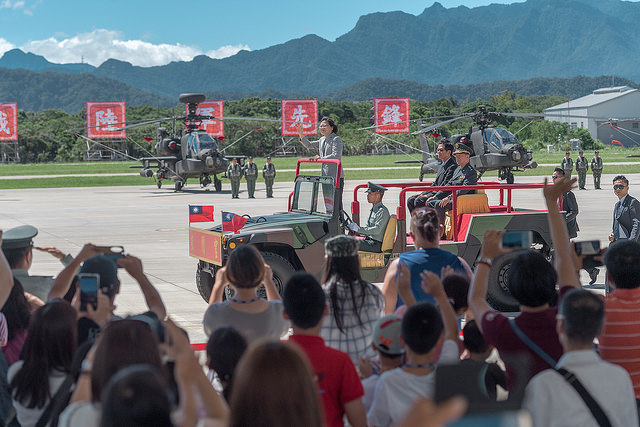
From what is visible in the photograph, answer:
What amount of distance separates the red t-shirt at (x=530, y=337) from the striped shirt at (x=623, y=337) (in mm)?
411

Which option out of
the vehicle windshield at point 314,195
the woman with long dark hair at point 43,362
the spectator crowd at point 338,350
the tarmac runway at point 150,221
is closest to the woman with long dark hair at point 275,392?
the spectator crowd at point 338,350

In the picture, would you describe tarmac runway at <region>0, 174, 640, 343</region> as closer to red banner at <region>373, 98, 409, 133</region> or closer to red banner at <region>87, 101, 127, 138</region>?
red banner at <region>87, 101, 127, 138</region>

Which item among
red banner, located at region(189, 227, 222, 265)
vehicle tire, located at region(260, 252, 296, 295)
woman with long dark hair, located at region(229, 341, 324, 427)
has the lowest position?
vehicle tire, located at region(260, 252, 296, 295)

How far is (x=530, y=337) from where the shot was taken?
3.57m

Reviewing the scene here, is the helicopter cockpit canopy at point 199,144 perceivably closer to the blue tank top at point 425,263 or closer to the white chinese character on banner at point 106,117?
the white chinese character on banner at point 106,117

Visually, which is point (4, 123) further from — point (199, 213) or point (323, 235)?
point (323, 235)

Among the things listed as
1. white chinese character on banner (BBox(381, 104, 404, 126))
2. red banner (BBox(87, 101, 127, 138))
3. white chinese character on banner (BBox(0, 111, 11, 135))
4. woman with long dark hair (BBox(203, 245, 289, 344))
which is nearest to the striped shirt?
woman with long dark hair (BBox(203, 245, 289, 344))

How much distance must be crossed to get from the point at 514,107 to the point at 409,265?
160m

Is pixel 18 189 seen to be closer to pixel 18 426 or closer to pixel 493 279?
pixel 493 279

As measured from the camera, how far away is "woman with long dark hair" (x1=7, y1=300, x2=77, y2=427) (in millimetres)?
3252

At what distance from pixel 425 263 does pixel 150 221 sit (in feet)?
60.7

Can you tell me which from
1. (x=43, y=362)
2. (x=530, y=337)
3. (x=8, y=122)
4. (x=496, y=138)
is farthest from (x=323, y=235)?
(x=8, y=122)

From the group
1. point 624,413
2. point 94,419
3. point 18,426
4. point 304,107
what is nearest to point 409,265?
point 624,413

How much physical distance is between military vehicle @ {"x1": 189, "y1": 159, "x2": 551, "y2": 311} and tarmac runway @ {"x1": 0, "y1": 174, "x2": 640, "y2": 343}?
3.36 feet
